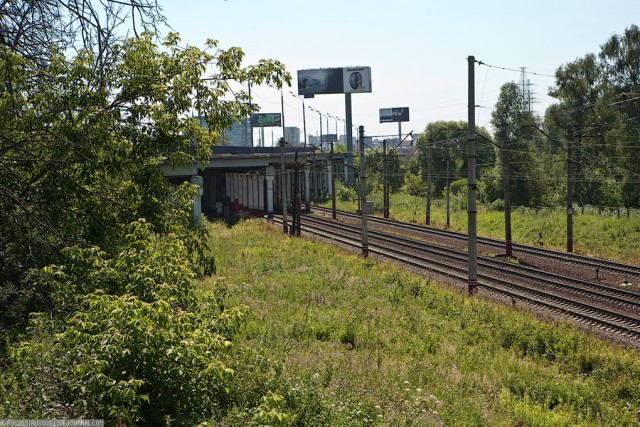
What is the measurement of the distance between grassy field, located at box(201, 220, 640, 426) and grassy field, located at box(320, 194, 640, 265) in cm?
1813

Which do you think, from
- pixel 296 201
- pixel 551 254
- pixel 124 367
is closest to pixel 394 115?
pixel 296 201

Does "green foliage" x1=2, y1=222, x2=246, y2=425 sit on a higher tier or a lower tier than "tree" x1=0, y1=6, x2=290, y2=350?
lower

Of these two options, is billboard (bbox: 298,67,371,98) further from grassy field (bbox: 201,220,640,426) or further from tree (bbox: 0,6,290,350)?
tree (bbox: 0,6,290,350)

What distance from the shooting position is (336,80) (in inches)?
3812

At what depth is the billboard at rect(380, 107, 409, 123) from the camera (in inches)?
4936

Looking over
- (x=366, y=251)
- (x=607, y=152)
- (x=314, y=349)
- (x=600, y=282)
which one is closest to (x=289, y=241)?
(x=366, y=251)

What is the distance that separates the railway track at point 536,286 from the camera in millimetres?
18625

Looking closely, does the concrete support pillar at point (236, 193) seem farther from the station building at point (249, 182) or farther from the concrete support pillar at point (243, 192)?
the concrete support pillar at point (243, 192)

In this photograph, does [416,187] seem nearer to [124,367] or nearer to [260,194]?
[260,194]

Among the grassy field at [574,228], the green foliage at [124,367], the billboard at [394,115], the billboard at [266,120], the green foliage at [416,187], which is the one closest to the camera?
the green foliage at [124,367]

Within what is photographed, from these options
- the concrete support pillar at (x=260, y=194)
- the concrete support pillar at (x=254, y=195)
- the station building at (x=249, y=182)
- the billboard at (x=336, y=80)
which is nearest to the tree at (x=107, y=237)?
the station building at (x=249, y=182)

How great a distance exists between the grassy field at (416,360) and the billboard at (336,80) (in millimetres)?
76741

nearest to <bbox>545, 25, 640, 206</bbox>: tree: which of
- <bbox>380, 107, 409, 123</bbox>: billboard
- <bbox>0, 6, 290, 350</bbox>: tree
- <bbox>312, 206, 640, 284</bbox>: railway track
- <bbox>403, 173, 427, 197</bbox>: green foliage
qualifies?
<bbox>312, 206, 640, 284</bbox>: railway track

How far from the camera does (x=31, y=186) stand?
9.92 m
